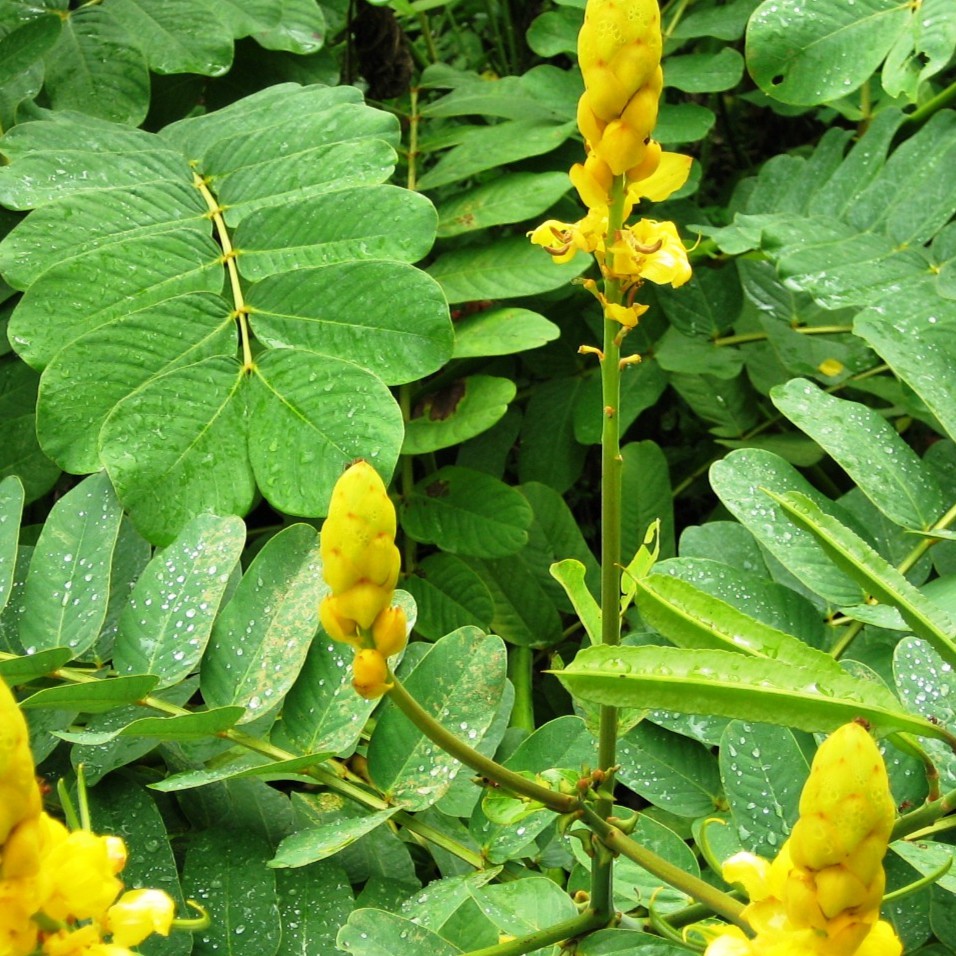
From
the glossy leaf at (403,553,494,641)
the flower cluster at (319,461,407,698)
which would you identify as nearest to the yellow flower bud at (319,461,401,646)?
the flower cluster at (319,461,407,698)

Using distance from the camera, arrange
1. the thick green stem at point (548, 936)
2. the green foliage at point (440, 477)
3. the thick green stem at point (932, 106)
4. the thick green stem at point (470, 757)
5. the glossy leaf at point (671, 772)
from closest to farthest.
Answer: the thick green stem at point (470, 757)
the thick green stem at point (548, 936)
the green foliage at point (440, 477)
the glossy leaf at point (671, 772)
the thick green stem at point (932, 106)

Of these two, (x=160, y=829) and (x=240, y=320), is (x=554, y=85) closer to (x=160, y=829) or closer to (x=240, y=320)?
(x=240, y=320)

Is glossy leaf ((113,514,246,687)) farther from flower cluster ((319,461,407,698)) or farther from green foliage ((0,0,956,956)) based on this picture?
flower cluster ((319,461,407,698))

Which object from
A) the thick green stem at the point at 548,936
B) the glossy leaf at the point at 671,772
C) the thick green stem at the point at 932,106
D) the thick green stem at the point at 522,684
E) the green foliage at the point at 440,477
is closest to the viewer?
the thick green stem at the point at 548,936

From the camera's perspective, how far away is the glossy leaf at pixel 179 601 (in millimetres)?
694

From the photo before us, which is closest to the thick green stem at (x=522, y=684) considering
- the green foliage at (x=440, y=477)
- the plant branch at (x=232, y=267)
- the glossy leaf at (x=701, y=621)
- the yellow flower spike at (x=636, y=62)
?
the green foliage at (x=440, y=477)

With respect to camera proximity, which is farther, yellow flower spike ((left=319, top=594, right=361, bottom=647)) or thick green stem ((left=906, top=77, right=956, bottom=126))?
thick green stem ((left=906, top=77, right=956, bottom=126))

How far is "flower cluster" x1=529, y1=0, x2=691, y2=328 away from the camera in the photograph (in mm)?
431

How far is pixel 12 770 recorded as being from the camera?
0.32 meters

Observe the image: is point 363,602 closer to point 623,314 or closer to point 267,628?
point 623,314

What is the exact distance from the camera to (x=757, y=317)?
4.03ft

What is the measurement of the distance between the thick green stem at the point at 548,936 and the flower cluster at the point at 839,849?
0.21m

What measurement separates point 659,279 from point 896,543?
43 centimetres

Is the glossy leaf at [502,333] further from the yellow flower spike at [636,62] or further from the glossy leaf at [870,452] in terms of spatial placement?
the yellow flower spike at [636,62]
